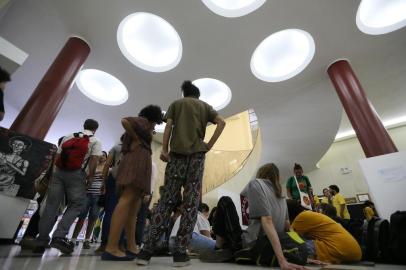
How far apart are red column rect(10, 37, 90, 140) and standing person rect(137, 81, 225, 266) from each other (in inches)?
117

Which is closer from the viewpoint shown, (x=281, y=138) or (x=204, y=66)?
(x=204, y=66)

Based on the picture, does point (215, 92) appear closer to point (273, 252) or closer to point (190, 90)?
point (190, 90)

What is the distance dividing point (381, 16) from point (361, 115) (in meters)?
2.39

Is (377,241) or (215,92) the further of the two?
(215,92)

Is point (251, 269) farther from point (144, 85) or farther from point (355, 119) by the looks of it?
point (144, 85)

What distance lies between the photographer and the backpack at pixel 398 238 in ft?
7.01

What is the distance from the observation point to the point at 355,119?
4.58m

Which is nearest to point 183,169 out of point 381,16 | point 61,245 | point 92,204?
point 61,245

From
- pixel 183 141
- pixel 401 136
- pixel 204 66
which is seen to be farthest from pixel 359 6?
pixel 401 136

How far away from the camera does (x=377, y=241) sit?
235 centimetres

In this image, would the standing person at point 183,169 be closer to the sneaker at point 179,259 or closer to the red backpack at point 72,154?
the sneaker at point 179,259

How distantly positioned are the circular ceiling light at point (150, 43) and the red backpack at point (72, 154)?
370 centimetres

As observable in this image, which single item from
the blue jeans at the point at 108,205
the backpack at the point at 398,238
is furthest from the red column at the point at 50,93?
the backpack at the point at 398,238

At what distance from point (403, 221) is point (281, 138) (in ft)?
23.0
